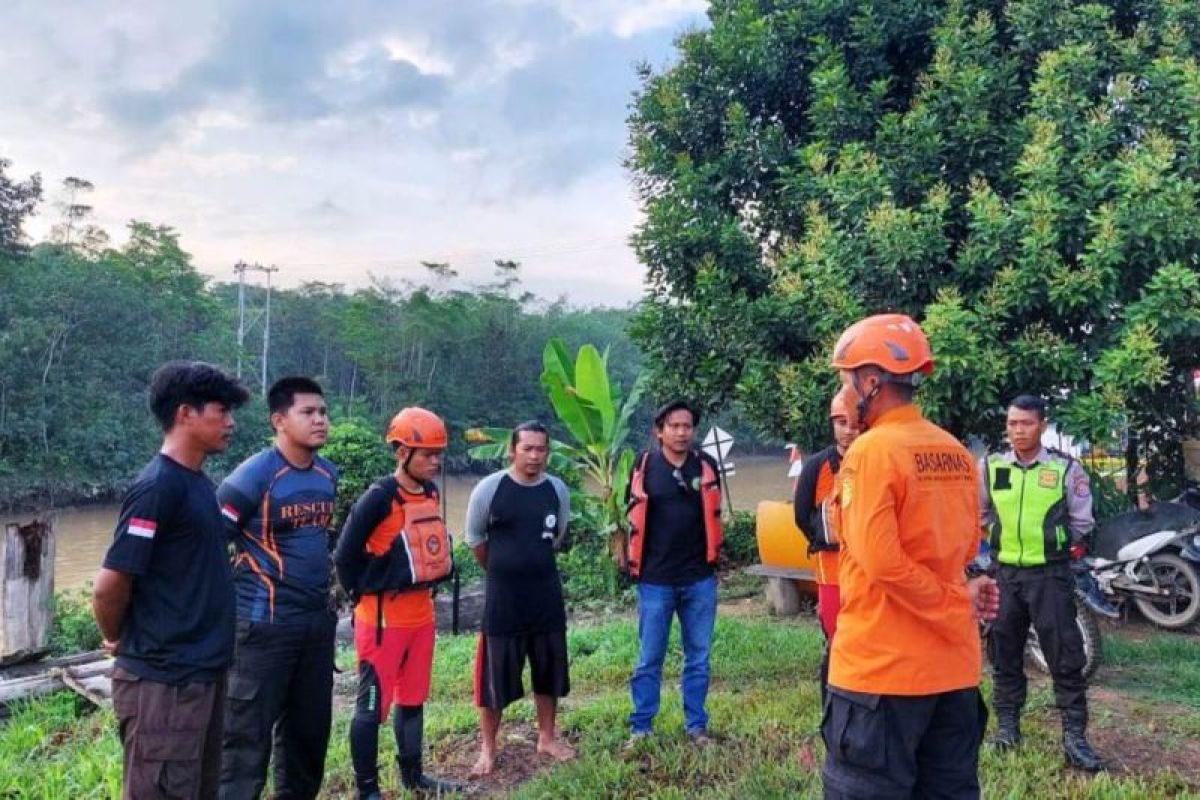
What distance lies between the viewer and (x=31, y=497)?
1077 inches

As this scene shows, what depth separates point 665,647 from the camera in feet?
14.0

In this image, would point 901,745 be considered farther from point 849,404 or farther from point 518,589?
point 518,589

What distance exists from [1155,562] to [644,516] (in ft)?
15.1

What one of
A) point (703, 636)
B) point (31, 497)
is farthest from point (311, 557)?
point (31, 497)

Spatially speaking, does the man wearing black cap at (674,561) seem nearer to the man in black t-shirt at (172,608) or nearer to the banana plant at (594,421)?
the man in black t-shirt at (172,608)

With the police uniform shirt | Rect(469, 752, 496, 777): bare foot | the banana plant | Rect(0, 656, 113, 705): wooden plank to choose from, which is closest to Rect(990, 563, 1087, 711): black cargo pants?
the police uniform shirt

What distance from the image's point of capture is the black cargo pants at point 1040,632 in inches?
157

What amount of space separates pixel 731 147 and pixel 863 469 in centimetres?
615

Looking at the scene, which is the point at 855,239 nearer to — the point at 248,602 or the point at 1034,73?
the point at 1034,73

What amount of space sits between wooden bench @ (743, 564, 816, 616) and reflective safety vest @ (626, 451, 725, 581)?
3.75 metres

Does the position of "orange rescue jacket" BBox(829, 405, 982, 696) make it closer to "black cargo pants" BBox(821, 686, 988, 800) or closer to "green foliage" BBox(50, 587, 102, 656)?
"black cargo pants" BBox(821, 686, 988, 800)

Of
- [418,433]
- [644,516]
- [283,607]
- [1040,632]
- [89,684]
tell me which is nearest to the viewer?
[283,607]

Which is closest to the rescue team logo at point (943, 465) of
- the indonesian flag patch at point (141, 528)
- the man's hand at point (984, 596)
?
the man's hand at point (984, 596)

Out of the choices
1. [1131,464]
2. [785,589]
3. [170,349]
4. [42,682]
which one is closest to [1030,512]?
[785,589]
